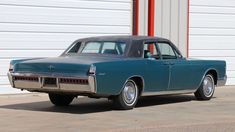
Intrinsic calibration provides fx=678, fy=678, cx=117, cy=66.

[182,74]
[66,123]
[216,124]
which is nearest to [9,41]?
[182,74]

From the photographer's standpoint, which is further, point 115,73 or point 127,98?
point 127,98

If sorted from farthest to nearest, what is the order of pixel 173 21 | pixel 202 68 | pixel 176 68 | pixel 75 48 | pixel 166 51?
pixel 173 21, pixel 202 68, pixel 166 51, pixel 176 68, pixel 75 48

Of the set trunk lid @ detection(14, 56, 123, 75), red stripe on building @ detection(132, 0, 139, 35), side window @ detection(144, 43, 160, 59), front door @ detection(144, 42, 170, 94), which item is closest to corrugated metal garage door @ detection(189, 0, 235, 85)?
red stripe on building @ detection(132, 0, 139, 35)

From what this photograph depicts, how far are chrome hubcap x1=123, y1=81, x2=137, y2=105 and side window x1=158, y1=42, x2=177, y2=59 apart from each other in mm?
1318

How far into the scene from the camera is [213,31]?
66.3ft

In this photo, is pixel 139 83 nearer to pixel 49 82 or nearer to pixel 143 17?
pixel 49 82

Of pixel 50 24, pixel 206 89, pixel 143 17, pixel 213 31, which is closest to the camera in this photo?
pixel 206 89

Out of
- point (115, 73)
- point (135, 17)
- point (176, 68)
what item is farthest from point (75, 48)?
point (135, 17)

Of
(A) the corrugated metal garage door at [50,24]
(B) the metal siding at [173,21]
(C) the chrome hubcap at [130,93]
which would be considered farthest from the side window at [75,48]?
(B) the metal siding at [173,21]

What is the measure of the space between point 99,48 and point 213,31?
7732 mm

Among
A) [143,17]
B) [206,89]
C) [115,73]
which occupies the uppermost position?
[143,17]

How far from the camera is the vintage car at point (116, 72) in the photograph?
11.8 m

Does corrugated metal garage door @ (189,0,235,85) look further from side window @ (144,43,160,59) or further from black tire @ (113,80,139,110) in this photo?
black tire @ (113,80,139,110)

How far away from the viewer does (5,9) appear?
51.2 ft
